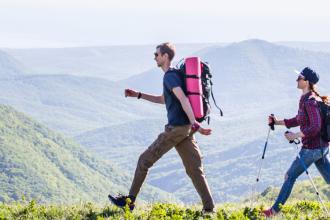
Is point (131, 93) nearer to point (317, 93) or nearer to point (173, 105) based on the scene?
point (173, 105)

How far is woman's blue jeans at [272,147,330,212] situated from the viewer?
10.3 m

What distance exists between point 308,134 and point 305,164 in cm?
58

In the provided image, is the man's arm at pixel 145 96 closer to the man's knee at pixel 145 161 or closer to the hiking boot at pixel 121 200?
the man's knee at pixel 145 161

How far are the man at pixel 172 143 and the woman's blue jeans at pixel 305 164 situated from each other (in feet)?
4.38

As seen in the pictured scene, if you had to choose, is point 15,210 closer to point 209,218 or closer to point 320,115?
point 209,218

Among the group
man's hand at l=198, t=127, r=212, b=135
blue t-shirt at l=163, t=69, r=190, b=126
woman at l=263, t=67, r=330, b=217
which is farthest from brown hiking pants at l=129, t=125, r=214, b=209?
woman at l=263, t=67, r=330, b=217

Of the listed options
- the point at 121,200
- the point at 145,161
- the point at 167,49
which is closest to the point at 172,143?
the point at 145,161

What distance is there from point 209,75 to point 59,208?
3199mm

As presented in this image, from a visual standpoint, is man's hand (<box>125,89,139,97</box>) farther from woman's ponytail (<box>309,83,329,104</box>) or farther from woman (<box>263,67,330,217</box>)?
woman's ponytail (<box>309,83,329,104</box>)

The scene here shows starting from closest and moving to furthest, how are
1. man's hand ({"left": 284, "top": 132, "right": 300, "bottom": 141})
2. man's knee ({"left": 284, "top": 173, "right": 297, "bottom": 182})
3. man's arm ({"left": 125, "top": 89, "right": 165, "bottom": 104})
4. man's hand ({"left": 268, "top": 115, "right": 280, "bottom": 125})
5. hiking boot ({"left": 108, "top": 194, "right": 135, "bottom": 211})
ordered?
man's hand ({"left": 284, "top": 132, "right": 300, "bottom": 141})
hiking boot ({"left": 108, "top": 194, "right": 135, "bottom": 211})
man's knee ({"left": 284, "top": 173, "right": 297, "bottom": 182})
man's hand ({"left": 268, "top": 115, "right": 280, "bottom": 125})
man's arm ({"left": 125, "top": 89, "right": 165, "bottom": 104})

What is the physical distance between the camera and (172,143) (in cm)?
1014

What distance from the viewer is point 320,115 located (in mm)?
10117

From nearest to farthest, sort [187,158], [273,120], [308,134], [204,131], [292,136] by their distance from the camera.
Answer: [204,131]
[292,136]
[308,134]
[187,158]
[273,120]

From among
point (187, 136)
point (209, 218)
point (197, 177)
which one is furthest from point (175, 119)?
point (209, 218)
